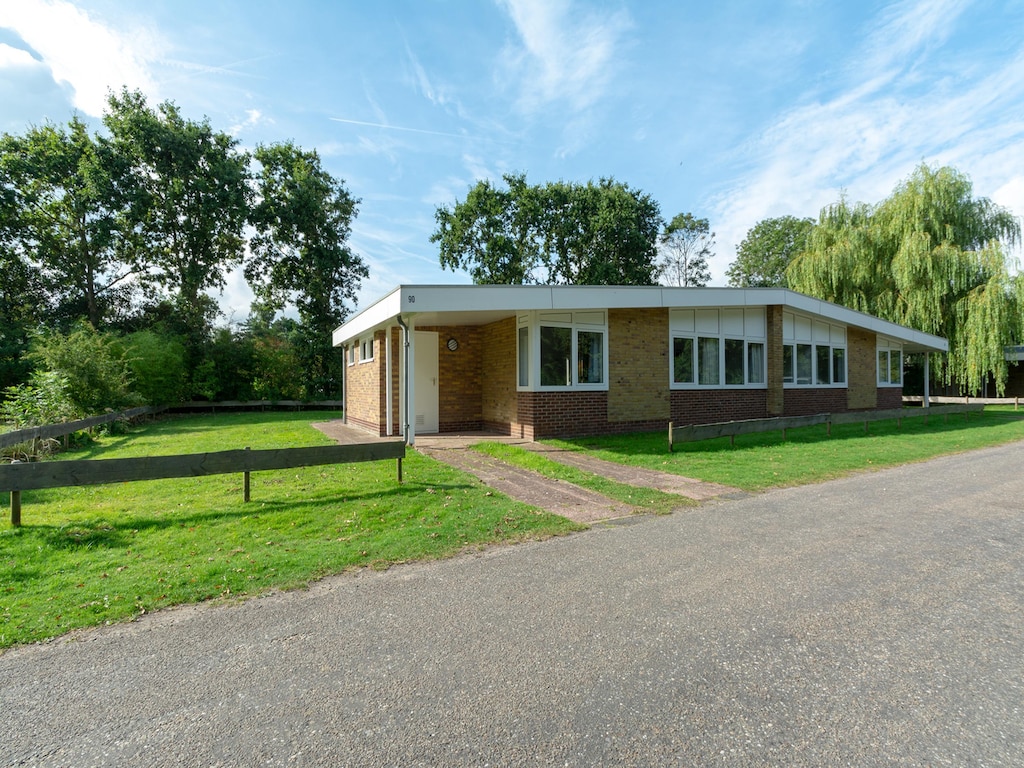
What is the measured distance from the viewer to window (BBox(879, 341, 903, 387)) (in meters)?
20.3

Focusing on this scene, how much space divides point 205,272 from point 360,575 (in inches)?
1172

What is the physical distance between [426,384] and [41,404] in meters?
9.60

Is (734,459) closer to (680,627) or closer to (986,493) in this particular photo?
(986,493)

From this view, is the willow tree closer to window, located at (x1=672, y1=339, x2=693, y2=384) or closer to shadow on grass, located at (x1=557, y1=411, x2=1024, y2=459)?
shadow on grass, located at (x1=557, y1=411, x2=1024, y2=459)

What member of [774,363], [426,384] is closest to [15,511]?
[426,384]

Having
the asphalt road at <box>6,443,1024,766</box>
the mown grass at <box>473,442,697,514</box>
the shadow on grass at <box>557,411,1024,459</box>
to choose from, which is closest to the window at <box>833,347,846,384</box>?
the shadow on grass at <box>557,411,1024,459</box>

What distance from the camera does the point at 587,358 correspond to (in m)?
12.6

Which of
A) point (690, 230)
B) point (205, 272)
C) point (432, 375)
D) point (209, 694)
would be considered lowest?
point (209, 694)

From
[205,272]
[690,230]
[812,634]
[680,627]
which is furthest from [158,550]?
[690,230]

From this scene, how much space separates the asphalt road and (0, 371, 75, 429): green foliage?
13.3 meters

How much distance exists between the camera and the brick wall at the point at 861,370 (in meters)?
18.4

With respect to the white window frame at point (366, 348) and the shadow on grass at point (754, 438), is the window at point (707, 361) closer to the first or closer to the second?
the shadow on grass at point (754, 438)

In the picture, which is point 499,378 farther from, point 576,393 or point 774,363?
point 774,363

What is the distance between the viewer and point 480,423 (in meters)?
14.7
